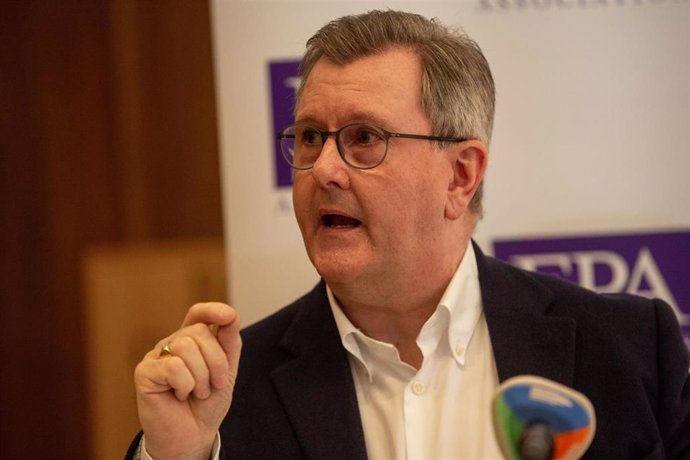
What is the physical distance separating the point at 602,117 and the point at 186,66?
1707 mm

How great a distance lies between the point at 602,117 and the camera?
2787mm

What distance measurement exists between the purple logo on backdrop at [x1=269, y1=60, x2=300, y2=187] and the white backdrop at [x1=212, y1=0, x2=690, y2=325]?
0.02 meters

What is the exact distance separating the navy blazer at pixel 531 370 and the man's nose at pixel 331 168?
0.40 meters

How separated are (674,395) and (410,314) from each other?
633 millimetres

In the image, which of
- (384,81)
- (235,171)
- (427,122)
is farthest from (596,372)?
(235,171)

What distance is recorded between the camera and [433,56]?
2.13 meters

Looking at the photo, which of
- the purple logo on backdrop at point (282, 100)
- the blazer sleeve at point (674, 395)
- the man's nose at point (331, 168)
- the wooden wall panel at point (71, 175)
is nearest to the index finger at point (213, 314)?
the man's nose at point (331, 168)

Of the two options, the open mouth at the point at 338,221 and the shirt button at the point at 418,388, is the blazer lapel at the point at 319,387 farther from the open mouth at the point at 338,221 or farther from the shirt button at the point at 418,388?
the open mouth at the point at 338,221

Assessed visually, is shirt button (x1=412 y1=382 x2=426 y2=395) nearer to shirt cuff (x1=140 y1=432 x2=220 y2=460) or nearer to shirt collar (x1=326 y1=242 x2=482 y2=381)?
shirt collar (x1=326 y1=242 x2=482 y2=381)

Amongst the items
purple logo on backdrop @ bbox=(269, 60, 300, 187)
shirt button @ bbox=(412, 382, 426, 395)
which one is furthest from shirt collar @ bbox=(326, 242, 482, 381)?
purple logo on backdrop @ bbox=(269, 60, 300, 187)

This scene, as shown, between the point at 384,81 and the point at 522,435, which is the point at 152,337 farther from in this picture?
the point at 522,435

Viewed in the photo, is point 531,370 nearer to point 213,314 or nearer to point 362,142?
point 362,142

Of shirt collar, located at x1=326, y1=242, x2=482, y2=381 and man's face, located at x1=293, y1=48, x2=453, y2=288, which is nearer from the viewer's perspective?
man's face, located at x1=293, y1=48, x2=453, y2=288

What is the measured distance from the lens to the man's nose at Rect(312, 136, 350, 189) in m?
2.00
